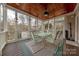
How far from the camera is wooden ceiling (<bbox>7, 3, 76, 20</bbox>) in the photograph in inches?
94.6

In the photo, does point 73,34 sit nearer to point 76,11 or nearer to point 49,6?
point 76,11

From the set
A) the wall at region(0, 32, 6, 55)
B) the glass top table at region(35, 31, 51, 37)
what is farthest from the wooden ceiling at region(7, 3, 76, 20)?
the wall at region(0, 32, 6, 55)

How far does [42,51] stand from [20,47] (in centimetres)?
50

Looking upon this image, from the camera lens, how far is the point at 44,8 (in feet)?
7.93

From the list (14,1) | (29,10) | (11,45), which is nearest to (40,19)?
(29,10)

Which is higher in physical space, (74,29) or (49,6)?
(49,6)

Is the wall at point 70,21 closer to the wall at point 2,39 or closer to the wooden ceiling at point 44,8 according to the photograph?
the wooden ceiling at point 44,8

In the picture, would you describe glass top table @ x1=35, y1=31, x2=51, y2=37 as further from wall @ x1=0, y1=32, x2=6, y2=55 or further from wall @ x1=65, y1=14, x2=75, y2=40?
wall @ x1=0, y1=32, x2=6, y2=55

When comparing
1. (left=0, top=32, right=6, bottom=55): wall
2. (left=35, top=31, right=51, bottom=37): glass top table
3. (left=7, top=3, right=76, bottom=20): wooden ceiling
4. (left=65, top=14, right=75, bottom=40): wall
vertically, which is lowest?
(left=0, top=32, right=6, bottom=55): wall

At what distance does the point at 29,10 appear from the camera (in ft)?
7.97

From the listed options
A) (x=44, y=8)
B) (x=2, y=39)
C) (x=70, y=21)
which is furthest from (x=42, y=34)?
(x=2, y=39)

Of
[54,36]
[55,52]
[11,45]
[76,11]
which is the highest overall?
[76,11]

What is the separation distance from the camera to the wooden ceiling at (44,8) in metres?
2.40

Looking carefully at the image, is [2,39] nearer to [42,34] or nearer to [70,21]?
[42,34]
